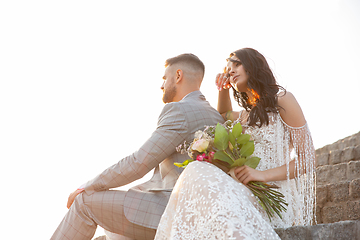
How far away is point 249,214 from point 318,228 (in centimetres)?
59

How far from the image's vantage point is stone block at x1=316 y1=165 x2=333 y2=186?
171 inches

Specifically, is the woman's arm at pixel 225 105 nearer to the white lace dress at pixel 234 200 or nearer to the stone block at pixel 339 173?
the white lace dress at pixel 234 200

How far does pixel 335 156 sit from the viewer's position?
14.7 ft

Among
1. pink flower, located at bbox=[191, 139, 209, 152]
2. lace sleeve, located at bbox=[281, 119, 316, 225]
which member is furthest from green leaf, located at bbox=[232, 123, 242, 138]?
lace sleeve, located at bbox=[281, 119, 316, 225]

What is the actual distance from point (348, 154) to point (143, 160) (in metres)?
2.65

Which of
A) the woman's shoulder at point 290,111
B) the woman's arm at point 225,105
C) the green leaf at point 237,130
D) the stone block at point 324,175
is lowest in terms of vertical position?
the stone block at point 324,175

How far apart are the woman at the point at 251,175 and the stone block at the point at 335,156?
59.5 inches

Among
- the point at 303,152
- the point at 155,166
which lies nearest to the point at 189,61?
the point at 155,166

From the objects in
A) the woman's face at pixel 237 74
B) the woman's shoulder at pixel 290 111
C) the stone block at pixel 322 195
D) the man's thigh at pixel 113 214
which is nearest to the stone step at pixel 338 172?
the stone block at pixel 322 195

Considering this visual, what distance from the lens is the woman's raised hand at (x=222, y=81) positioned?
3.82 meters

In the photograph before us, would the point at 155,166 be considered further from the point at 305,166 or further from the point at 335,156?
the point at 335,156

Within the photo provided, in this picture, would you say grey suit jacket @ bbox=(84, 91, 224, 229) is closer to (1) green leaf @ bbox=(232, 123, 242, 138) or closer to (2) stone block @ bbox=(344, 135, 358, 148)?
(1) green leaf @ bbox=(232, 123, 242, 138)

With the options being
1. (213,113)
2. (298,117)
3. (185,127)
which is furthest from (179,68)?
(298,117)

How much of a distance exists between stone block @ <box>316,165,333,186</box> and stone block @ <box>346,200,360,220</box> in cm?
64
